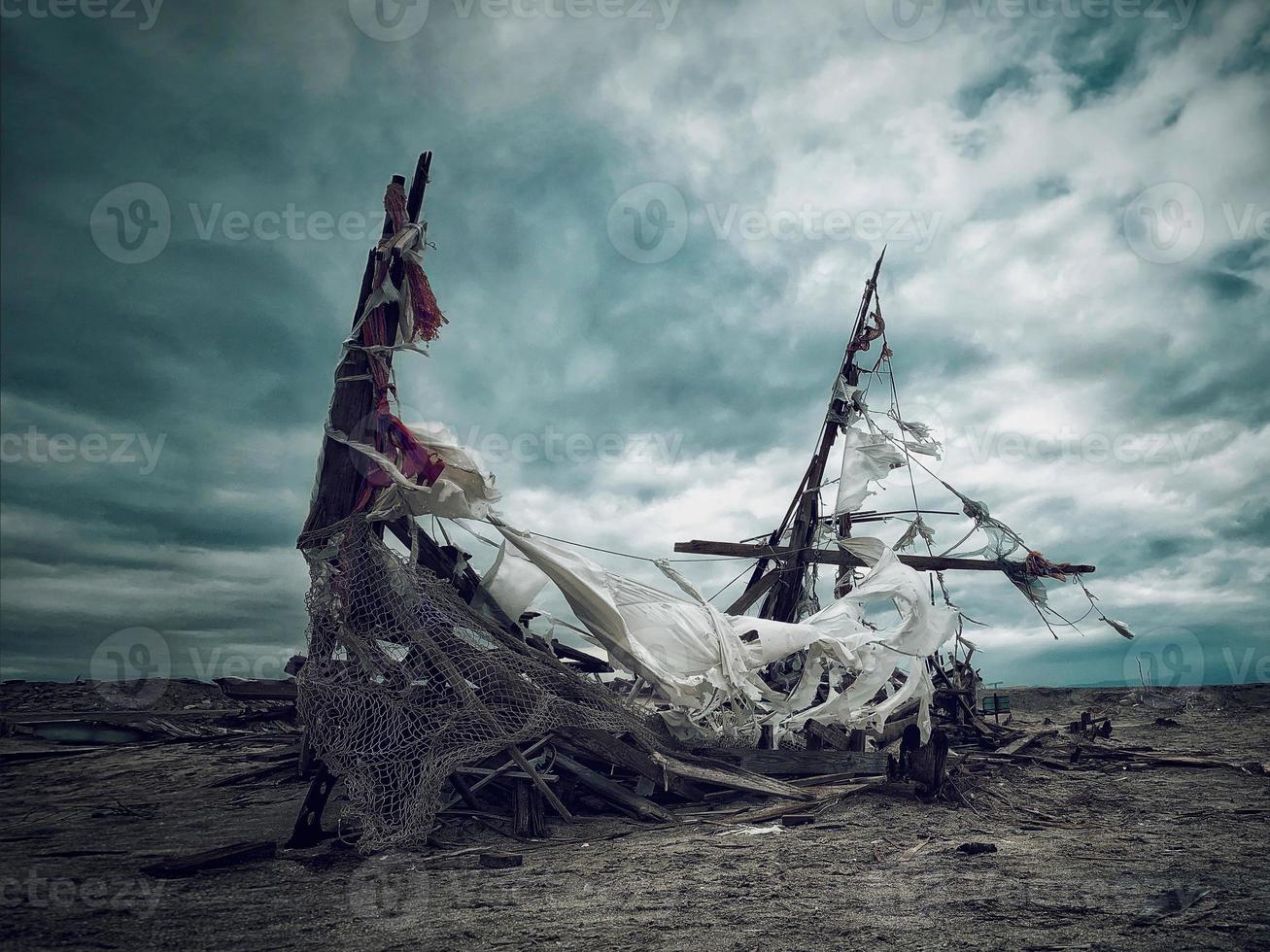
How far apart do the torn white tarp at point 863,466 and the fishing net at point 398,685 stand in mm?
11312

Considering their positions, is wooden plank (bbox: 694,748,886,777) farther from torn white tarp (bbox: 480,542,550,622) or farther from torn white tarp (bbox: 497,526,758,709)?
torn white tarp (bbox: 480,542,550,622)

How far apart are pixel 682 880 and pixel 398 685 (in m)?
3.45

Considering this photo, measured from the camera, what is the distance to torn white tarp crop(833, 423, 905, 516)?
17.0 metres

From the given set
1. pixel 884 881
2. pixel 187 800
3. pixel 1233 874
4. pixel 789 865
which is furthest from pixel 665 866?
pixel 187 800

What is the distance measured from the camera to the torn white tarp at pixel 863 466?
17.0 meters

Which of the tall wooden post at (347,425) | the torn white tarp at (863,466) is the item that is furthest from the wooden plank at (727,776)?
the torn white tarp at (863,466)

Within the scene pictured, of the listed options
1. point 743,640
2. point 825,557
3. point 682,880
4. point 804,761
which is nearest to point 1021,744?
point 825,557

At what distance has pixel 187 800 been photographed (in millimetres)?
9383

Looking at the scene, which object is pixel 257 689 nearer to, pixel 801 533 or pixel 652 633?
pixel 652 633

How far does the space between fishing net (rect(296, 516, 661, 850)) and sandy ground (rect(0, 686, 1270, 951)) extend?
65cm

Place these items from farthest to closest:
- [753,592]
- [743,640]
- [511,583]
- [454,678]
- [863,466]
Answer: [863,466] → [753,592] → [743,640] → [511,583] → [454,678]

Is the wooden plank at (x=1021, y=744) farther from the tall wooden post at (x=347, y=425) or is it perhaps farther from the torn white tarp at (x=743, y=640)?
the tall wooden post at (x=347, y=425)

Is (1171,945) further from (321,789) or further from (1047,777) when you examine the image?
(1047,777)

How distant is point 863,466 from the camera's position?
1725cm
